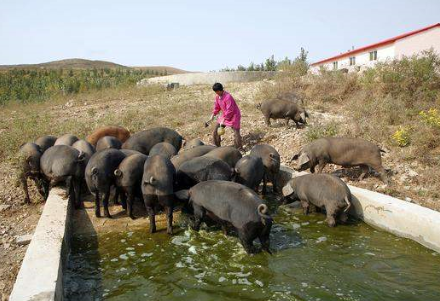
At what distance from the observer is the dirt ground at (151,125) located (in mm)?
6078

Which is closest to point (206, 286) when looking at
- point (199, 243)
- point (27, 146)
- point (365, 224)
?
point (199, 243)

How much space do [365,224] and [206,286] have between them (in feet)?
9.41

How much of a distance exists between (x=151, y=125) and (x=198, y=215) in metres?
6.92

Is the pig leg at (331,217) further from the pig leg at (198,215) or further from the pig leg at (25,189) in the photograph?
the pig leg at (25,189)

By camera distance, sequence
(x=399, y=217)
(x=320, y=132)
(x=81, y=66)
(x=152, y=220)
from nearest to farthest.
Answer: (x=399, y=217)
(x=152, y=220)
(x=320, y=132)
(x=81, y=66)

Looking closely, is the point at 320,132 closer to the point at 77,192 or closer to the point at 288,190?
the point at 288,190

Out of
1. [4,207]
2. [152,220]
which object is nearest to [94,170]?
[152,220]

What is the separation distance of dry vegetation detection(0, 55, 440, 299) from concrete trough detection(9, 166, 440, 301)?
519 mm

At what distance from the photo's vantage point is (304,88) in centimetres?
1505

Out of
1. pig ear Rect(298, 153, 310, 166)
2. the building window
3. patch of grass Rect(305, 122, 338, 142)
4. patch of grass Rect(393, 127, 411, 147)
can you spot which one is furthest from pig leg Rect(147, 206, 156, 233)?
the building window

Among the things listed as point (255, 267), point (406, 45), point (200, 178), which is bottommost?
point (255, 267)

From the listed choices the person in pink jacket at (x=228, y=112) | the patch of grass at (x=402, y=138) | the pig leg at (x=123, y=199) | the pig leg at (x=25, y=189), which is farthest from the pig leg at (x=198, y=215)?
the patch of grass at (x=402, y=138)

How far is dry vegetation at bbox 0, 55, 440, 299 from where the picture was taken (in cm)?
675

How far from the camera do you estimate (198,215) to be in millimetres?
5500
